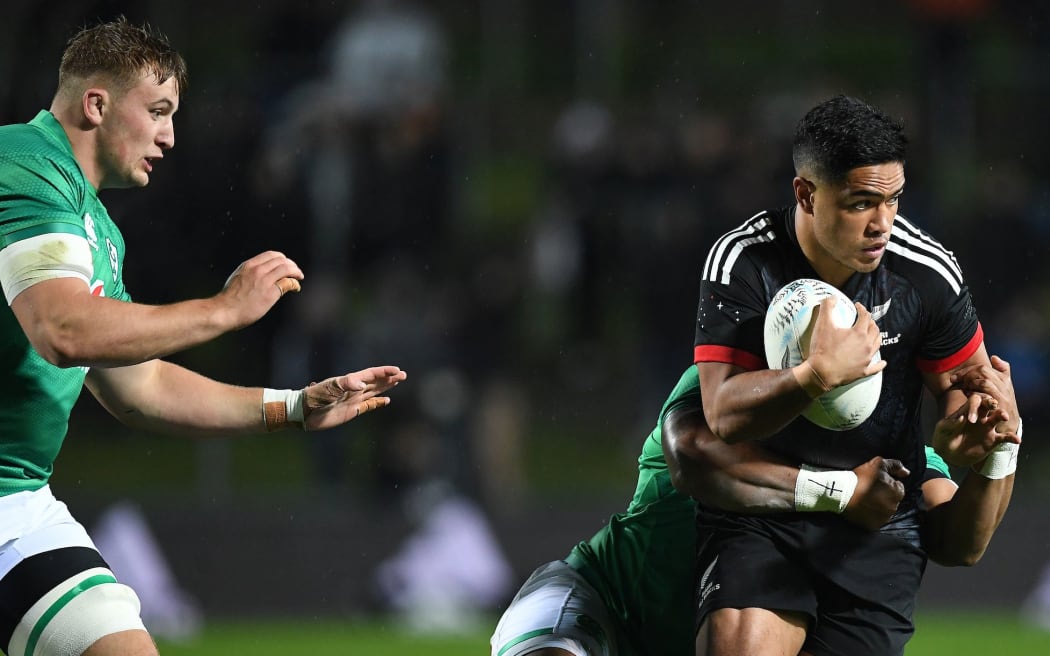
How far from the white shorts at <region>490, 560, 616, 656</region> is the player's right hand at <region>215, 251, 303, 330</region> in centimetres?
133

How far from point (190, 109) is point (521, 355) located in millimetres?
2995

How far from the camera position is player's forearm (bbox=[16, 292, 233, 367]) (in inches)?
159

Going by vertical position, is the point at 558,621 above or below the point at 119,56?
below

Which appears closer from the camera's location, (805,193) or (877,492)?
(877,492)

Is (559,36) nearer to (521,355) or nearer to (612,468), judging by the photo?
(521,355)

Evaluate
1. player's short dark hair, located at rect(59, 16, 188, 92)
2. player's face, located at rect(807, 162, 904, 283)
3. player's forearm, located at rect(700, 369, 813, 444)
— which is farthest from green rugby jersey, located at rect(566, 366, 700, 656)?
player's short dark hair, located at rect(59, 16, 188, 92)

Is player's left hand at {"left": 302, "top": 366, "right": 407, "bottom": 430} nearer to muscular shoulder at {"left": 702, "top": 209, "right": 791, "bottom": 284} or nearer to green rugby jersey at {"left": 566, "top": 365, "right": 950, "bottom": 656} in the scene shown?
green rugby jersey at {"left": 566, "top": 365, "right": 950, "bottom": 656}

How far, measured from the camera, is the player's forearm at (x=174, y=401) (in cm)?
495

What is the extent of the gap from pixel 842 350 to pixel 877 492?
1.92ft

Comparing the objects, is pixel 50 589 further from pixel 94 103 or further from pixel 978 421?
pixel 978 421

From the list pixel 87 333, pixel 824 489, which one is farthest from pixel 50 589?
pixel 824 489

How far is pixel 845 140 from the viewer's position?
174 inches

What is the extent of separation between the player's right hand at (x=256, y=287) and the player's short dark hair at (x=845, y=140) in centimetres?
158

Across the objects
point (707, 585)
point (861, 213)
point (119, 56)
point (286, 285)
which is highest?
point (119, 56)
